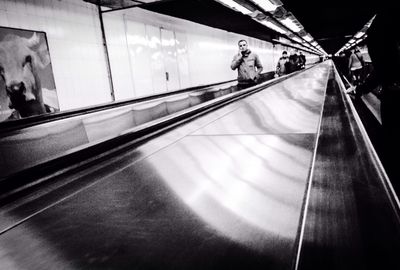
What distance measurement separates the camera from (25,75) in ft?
15.7

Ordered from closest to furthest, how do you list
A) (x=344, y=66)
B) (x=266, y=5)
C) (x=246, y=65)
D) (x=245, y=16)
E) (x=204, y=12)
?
(x=246, y=65), (x=266, y=5), (x=204, y=12), (x=245, y=16), (x=344, y=66)

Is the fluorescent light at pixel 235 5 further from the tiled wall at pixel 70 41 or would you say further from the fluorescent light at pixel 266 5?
the tiled wall at pixel 70 41

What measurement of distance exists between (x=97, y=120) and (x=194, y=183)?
9.02ft

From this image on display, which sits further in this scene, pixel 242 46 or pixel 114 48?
pixel 114 48

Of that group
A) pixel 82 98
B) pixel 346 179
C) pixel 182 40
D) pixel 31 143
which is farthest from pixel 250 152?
pixel 182 40

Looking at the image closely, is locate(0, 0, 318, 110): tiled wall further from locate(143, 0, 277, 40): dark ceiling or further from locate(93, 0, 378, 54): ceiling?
locate(93, 0, 378, 54): ceiling

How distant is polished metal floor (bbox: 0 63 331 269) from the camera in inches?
33.6

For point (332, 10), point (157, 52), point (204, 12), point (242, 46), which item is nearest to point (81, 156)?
point (242, 46)

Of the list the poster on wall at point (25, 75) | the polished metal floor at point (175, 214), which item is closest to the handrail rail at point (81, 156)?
the polished metal floor at point (175, 214)

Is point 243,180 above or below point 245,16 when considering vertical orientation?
below

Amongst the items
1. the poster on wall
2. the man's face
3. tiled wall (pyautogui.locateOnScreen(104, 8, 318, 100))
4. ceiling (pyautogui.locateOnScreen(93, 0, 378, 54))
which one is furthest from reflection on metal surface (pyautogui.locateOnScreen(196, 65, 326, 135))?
tiled wall (pyautogui.locateOnScreen(104, 8, 318, 100))

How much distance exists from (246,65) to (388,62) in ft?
15.5

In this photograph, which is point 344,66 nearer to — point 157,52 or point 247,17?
point 247,17

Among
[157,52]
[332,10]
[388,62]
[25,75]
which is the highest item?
[332,10]
